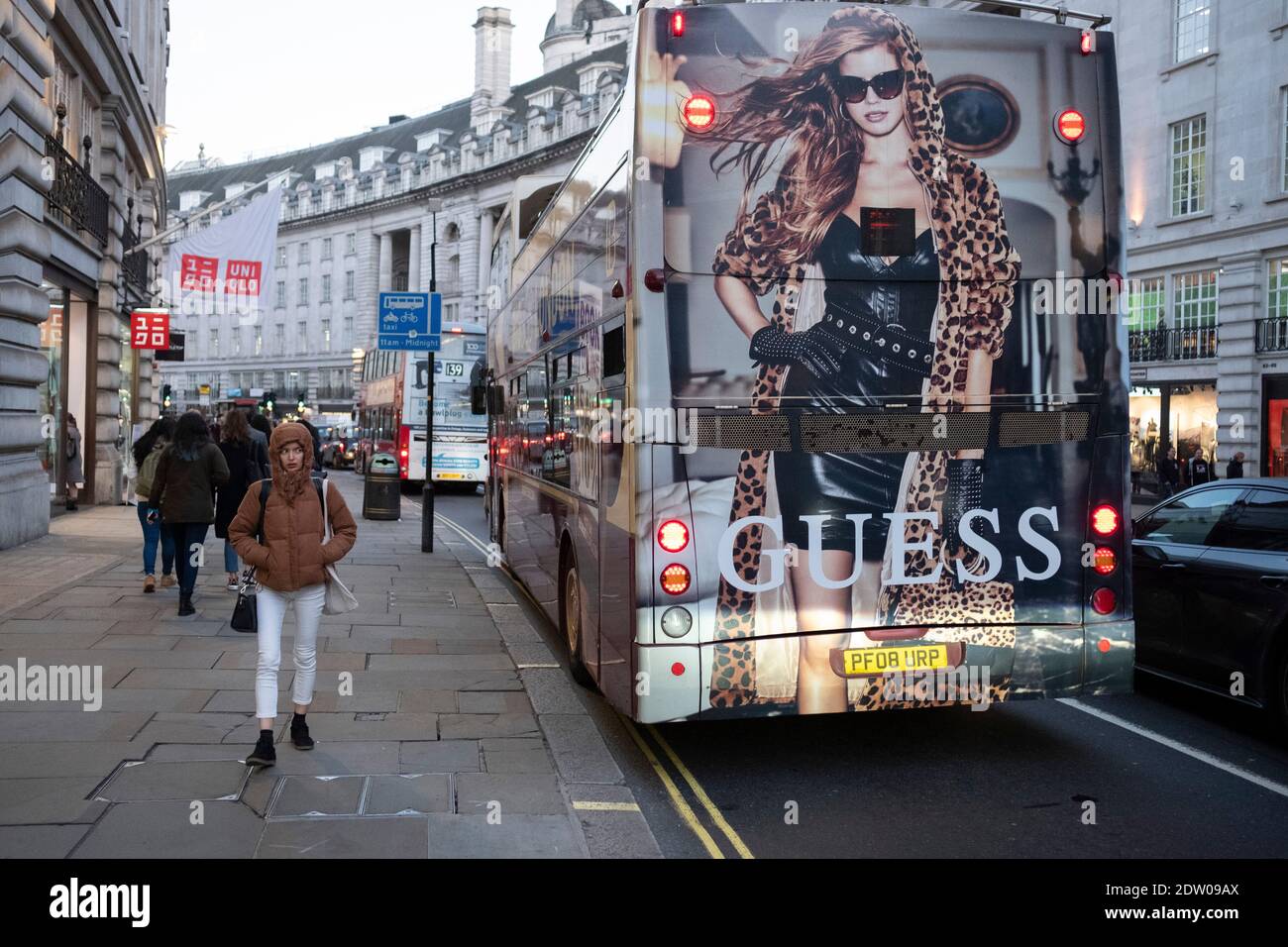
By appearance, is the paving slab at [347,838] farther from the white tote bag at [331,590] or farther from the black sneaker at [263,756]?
the white tote bag at [331,590]

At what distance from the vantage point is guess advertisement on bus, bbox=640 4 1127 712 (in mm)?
5961

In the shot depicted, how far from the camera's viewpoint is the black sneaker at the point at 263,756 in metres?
6.13

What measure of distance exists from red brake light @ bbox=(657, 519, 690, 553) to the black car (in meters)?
3.42

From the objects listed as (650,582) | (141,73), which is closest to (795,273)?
(650,582)

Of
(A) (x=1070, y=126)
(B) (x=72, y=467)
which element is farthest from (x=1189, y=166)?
(A) (x=1070, y=126)

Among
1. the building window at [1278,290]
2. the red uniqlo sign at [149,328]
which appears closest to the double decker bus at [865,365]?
the red uniqlo sign at [149,328]

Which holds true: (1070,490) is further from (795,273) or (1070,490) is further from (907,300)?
(795,273)

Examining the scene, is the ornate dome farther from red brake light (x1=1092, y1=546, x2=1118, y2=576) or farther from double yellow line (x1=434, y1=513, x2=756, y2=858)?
red brake light (x1=1092, y1=546, x2=1118, y2=576)

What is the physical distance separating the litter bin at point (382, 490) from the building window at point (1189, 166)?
2111cm

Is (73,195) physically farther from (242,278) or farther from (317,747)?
(317,747)

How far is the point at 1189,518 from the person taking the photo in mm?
8219

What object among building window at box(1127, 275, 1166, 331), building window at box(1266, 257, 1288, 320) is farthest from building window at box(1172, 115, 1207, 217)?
building window at box(1266, 257, 1288, 320)
